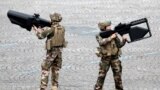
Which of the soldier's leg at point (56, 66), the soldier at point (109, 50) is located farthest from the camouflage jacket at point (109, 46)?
the soldier's leg at point (56, 66)

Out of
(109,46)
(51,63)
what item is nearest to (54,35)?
(51,63)

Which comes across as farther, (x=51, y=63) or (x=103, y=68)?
(x=51, y=63)

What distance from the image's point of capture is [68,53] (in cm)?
1866

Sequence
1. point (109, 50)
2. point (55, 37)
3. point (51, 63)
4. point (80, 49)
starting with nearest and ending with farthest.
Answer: point (109, 50)
point (55, 37)
point (51, 63)
point (80, 49)

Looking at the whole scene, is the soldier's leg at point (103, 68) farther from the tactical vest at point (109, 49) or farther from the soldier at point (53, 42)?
the soldier at point (53, 42)

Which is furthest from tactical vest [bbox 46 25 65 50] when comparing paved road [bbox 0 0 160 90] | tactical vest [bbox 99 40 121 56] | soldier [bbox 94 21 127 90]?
paved road [bbox 0 0 160 90]

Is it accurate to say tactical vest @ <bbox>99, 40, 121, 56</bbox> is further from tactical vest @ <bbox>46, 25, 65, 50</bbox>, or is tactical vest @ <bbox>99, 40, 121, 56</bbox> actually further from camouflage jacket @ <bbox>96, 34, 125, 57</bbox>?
tactical vest @ <bbox>46, 25, 65, 50</bbox>

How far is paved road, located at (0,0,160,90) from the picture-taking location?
1512cm

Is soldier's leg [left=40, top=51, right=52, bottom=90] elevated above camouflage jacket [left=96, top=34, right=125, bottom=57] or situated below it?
below

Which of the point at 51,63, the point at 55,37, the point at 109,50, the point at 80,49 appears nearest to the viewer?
the point at 109,50

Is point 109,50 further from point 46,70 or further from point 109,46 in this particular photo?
point 46,70

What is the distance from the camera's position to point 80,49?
19.2 m

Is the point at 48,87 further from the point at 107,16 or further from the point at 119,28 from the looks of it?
the point at 107,16

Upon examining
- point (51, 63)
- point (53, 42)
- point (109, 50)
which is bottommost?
point (51, 63)
